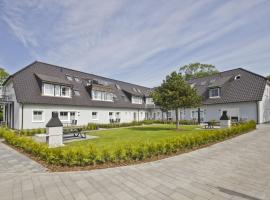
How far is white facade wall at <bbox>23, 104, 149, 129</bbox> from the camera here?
64.7 feet

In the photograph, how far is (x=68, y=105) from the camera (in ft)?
75.9

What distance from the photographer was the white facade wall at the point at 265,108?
24.9m

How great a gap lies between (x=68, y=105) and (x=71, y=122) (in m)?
2.29

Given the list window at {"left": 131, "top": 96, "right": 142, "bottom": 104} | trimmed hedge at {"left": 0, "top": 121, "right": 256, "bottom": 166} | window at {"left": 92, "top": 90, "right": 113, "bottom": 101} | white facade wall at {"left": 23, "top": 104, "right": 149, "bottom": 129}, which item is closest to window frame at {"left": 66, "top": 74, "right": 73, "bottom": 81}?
window at {"left": 92, "top": 90, "right": 113, "bottom": 101}

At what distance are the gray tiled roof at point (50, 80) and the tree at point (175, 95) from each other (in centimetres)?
1154

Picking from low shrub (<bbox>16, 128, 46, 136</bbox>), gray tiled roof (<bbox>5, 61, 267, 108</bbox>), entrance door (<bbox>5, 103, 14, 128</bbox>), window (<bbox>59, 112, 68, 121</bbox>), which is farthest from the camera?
window (<bbox>59, 112, 68, 121</bbox>)

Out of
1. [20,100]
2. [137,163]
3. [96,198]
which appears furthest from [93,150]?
[20,100]

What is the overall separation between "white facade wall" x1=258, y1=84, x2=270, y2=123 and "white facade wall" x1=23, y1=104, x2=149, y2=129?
66.5 feet

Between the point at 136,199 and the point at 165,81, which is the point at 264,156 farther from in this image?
the point at 165,81

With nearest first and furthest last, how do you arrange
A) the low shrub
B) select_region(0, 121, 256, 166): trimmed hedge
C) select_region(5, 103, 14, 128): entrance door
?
select_region(0, 121, 256, 166): trimmed hedge → the low shrub → select_region(5, 103, 14, 128): entrance door

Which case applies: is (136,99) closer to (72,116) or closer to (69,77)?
(69,77)

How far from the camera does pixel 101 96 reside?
28.9 metres

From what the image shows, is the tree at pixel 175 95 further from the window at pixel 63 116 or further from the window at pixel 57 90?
the window at pixel 57 90

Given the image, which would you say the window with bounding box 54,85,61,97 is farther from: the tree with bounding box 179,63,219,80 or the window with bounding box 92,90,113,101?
the tree with bounding box 179,63,219,80
